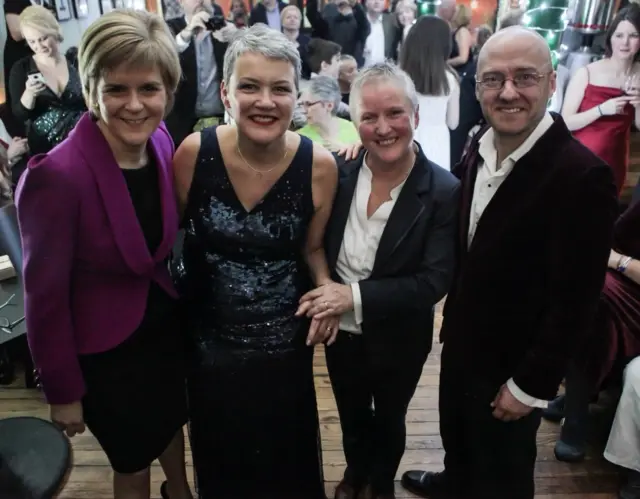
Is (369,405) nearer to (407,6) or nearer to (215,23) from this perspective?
(215,23)

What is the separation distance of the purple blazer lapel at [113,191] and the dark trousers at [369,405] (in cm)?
68

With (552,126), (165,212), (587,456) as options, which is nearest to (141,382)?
(165,212)

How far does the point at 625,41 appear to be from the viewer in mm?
3035

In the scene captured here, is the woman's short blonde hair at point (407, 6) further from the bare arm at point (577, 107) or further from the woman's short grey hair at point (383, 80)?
the woman's short grey hair at point (383, 80)

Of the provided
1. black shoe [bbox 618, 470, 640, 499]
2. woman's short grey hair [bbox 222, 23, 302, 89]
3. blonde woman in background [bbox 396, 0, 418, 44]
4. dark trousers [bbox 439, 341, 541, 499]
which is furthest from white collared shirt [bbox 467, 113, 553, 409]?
blonde woman in background [bbox 396, 0, 418, 44]

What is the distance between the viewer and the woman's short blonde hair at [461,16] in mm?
4582

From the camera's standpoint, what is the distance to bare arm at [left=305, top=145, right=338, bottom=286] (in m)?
1.51

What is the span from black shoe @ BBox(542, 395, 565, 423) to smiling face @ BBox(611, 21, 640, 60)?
1.98 metres

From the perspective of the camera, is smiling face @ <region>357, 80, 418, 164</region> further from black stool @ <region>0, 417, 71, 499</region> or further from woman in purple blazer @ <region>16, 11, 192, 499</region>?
black stool @ <region>0, 417, 71, 499</region>

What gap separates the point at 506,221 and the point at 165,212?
0.82 metres

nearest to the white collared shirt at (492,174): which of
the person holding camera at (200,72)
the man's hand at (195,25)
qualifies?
the person holding camera at (200,72)

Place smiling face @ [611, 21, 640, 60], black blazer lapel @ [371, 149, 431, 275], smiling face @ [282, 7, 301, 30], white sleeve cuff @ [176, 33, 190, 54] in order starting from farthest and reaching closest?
smiling face @ [282, 7, 301, 30] < white sleeve cuff @ [176, 33, 190, 54] < smiling face @ [611, 21, 640, 60] < black blazer lapel @ [371, 149, 431, 275]

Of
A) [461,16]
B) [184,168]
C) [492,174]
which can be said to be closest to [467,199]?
[492,174]

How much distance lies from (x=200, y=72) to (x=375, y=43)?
73.4 inches
